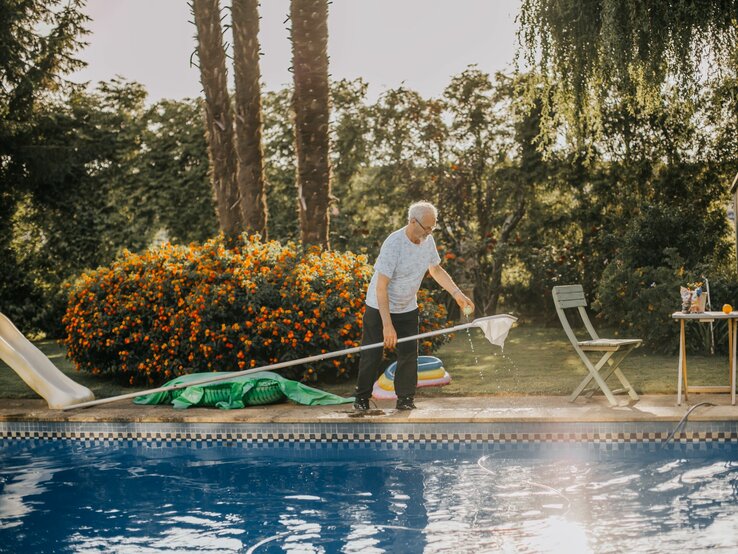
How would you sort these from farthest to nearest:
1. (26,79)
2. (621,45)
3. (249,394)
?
(26,79)
(621,45)
(249,394)

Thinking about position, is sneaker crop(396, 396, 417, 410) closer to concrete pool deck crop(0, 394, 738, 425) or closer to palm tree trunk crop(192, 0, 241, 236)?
concrete pool deck crop(0, 394, 738, 425)

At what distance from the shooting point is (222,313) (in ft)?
29.8

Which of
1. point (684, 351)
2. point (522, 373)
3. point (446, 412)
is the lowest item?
point (446, 412)

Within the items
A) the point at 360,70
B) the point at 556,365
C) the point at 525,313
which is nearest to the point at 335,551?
the point at 556,365

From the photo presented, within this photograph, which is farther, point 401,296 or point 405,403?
point 405,403

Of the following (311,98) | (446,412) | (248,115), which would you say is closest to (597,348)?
(446,412)

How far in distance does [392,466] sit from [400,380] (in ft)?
3.14

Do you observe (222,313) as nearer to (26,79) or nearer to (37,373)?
(37,373)

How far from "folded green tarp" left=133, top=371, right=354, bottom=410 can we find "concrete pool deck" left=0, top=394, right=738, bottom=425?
0.36 ft

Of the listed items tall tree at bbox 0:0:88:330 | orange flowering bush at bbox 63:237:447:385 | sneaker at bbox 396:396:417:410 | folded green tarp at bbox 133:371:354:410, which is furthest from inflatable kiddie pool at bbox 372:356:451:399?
tall tree at bbox 0:0:88:330

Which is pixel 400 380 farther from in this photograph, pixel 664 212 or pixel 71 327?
pixel 664 212

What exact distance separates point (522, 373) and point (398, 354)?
2.83 meters

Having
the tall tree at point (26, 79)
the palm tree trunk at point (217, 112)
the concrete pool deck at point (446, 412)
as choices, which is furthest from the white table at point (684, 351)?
the tall tree at point (26, 79)

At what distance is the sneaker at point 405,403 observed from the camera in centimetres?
744
